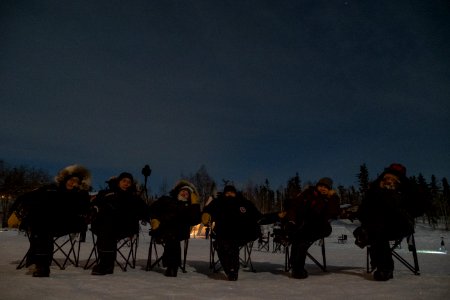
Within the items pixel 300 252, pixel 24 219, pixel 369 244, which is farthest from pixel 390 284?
pixel 24 219

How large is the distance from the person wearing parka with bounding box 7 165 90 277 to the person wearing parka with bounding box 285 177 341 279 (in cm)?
308

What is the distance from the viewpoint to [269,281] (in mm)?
4293

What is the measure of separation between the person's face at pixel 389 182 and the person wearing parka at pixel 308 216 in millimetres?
694

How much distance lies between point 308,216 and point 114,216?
9.35 feet

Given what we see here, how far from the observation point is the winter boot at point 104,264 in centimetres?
435

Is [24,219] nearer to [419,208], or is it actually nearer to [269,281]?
[269,281]

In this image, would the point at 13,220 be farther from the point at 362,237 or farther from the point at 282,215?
the point at 362,237

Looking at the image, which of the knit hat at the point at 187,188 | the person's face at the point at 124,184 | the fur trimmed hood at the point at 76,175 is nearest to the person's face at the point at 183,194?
the knit hat at the point at 187,188

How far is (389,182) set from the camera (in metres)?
4.63

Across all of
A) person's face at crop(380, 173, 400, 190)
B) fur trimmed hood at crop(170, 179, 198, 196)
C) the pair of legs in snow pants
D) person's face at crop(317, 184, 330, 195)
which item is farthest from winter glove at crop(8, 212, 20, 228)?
person's face at crop(380, 173, 400, 190)

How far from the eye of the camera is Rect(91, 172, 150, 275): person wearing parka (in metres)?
4.51

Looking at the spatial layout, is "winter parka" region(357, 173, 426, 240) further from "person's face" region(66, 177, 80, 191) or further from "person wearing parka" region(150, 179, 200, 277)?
"person's face" region(66, 177, 80, 191)

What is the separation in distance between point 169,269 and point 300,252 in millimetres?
1861

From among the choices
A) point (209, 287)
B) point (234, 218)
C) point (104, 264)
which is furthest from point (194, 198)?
point (209, 287)
